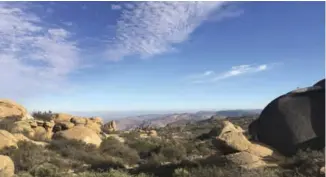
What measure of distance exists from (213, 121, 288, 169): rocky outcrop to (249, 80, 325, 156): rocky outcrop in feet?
1.92

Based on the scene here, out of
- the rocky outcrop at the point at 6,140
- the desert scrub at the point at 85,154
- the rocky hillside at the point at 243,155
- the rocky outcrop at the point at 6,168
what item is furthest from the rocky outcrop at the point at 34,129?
the rocky outcrop at the point at 6,168

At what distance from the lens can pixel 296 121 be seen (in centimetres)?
1451

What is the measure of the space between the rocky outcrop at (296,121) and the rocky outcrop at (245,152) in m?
0.59

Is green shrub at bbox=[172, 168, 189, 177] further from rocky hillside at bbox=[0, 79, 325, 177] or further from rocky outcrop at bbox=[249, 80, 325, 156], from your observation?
rocky outcrop at bbox=[249, 80, 325, 156]

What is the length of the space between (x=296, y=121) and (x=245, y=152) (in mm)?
2633

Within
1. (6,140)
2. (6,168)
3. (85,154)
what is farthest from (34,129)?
(6,168)

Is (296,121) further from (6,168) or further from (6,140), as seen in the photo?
(6,140)

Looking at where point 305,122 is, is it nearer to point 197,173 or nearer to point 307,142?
point 307,142

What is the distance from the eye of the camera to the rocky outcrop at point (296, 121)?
14273 millimetres

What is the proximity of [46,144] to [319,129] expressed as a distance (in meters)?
16.1

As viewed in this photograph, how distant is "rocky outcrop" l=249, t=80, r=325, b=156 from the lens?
14273mm

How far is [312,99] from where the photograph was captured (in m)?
14.7

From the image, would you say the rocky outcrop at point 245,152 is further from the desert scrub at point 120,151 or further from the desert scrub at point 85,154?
the desert scrub at point 120,151

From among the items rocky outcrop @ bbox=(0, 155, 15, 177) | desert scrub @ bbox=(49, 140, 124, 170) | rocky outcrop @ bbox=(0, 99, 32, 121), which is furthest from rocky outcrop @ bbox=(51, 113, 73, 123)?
rocky outcrop @ bbox=(0, 155, 15, 177)
